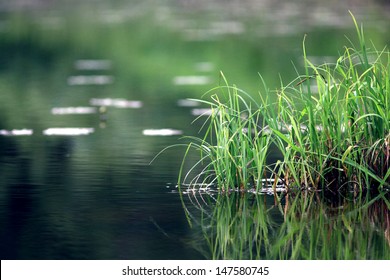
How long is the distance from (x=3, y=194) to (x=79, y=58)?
38.1ft

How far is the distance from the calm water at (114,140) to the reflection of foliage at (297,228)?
0.02m

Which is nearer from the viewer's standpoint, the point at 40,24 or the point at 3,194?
the point at 3,194

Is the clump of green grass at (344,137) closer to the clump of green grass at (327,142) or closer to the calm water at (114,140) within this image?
the clump of green grass at (327,142)

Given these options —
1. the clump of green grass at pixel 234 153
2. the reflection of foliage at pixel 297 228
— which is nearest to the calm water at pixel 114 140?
the reflection of foliage at pixel 297 228

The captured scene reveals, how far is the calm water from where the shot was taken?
19.1 feet

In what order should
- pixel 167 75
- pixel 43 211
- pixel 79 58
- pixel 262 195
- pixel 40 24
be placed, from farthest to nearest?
pixel 40 24, pixel 79 58, pixel 167 75, pixel 262 195, pixel 43 211

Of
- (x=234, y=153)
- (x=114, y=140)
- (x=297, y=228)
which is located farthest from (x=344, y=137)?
(x=114, y=140)

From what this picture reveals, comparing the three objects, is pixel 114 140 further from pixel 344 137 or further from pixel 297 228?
pixel 297 228

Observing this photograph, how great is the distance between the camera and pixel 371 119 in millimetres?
7105

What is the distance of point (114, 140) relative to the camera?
9375 millimetres

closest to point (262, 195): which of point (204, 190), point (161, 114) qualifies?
point (204, 190)

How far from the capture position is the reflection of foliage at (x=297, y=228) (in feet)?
18.2

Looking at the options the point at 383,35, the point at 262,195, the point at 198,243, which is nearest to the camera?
the point at 198,243

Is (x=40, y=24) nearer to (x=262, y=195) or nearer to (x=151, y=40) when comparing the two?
(x=151, y=40)
